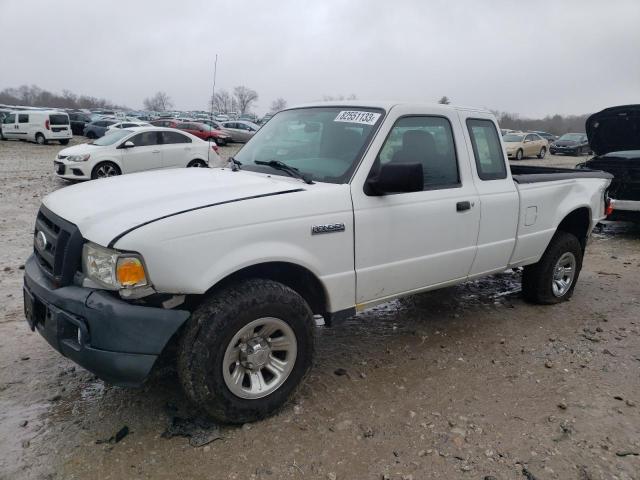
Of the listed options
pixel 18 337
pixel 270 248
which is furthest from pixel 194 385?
pixel 18 337

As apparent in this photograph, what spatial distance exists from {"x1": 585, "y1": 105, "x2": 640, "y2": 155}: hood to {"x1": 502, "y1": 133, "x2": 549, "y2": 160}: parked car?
18.5 meters

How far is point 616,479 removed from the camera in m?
2.74

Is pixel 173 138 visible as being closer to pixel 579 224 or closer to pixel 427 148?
pixel 579 224

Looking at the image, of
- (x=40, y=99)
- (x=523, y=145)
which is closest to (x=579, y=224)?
(x=523, y=145)

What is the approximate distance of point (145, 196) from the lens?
308 cm

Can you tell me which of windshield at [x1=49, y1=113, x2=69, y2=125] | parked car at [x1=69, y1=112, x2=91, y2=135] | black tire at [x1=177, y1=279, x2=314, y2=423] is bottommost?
black tire at [x1=177, y1=279, x2=314, y2=423]

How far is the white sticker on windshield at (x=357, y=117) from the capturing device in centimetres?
367

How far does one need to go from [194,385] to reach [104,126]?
3225 cm

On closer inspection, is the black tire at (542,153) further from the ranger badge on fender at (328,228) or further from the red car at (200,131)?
the ranger badge on fender at (328,228)

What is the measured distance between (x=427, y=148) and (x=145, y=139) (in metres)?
11.7

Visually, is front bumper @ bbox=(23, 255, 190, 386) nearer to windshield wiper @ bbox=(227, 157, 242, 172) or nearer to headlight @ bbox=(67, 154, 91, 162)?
windshield wiper @ bbox=(227, 157, 242, 172)

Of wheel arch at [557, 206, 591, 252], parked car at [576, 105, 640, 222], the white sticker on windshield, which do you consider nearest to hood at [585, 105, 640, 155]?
parked car at [576, 105, 640, 222]

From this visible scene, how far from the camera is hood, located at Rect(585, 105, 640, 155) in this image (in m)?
8.72

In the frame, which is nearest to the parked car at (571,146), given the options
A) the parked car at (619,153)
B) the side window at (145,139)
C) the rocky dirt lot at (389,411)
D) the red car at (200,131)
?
the red car at (200,131)
